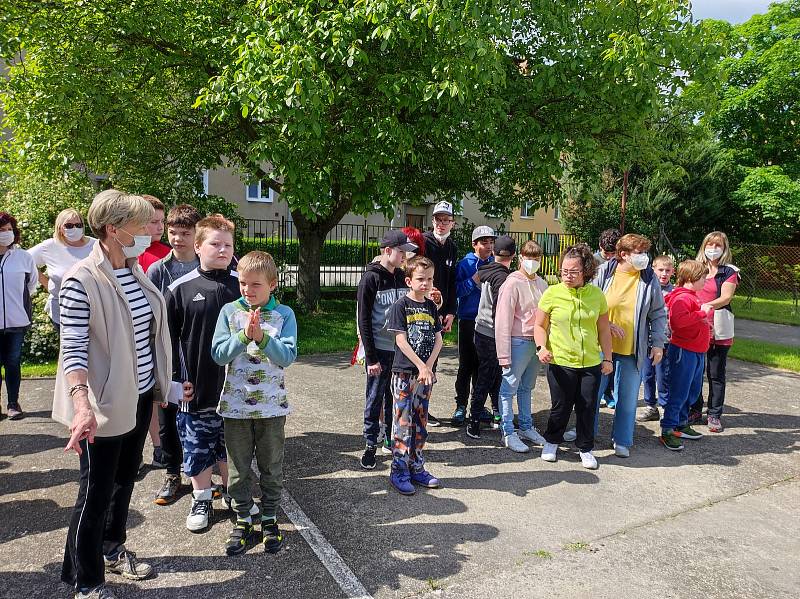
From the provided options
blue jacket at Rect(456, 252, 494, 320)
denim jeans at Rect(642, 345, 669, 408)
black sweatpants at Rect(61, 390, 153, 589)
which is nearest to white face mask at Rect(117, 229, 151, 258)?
black sweatpants at Rect(61, 390, 153, 589)

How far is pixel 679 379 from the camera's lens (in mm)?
5273

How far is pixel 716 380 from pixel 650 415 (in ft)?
2.57

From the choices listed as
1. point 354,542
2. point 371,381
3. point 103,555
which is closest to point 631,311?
point 371,381

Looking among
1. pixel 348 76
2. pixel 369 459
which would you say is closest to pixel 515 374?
pixel 369 459

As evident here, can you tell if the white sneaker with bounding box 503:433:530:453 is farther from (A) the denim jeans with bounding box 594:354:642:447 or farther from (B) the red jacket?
(B) the red jacket

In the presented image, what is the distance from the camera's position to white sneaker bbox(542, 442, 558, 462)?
480cm

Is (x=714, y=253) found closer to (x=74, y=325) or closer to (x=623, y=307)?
(x=623, y=307)

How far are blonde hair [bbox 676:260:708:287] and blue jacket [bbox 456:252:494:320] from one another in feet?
6.14

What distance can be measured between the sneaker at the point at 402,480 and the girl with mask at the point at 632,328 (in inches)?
75.2

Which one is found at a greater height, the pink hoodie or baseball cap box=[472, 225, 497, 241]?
baseball cap box=[472, 225, 497, 241]

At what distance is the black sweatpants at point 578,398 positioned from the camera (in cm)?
471

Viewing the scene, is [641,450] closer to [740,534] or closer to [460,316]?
[740,534]

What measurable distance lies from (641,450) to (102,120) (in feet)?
29.7

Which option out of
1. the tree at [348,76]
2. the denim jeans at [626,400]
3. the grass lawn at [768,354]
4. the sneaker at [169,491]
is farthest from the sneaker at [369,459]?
the grass lawn at [768,354]
